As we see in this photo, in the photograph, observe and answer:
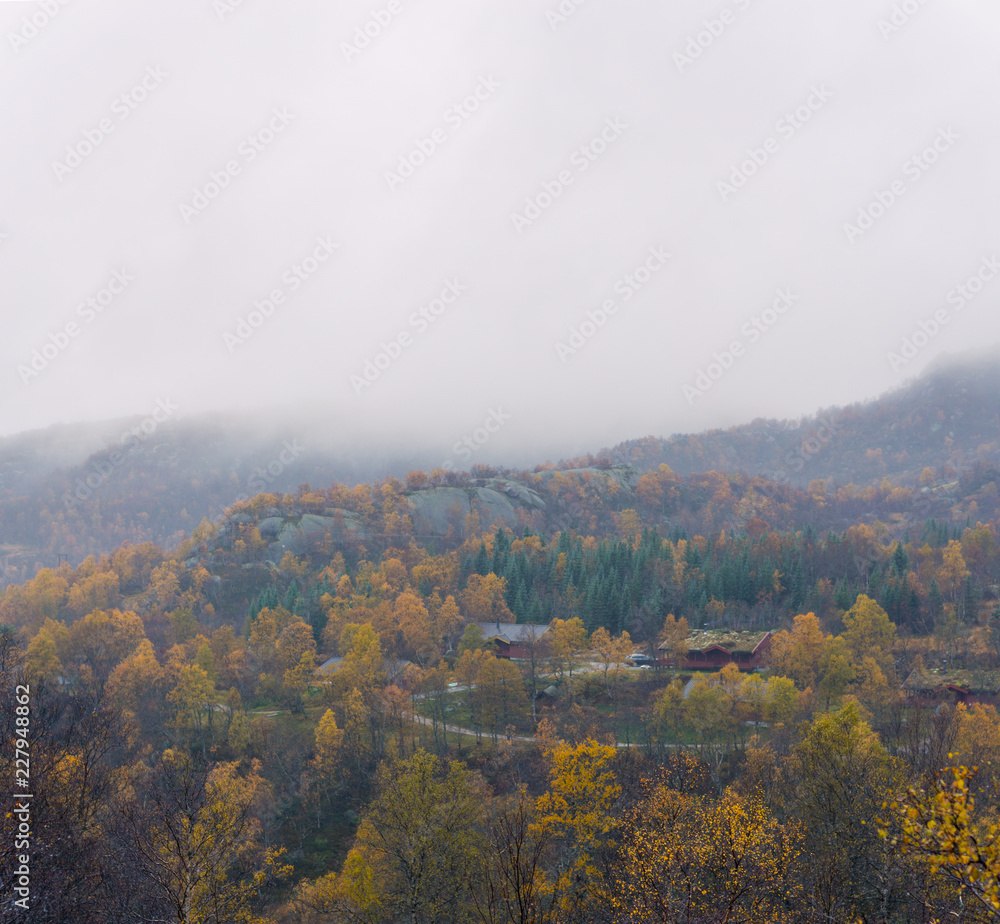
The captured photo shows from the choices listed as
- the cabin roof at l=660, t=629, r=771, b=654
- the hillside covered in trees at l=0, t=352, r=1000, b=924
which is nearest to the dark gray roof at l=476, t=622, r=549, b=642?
the hillside covered in trees at l=0, t=352, r=1000, b=924

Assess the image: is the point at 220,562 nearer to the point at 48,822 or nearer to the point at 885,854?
the point at 48,822

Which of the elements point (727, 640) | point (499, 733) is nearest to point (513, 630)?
point (499, 733)

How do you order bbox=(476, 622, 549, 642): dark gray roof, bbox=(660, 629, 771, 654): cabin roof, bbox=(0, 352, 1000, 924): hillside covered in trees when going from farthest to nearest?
bbox=(476, 622, 549, 642): dark gray roof → bbox=(660, 629, 771, 654): cabin roof → bbox=(0, 352, 1000, 924): hillside covered in trees

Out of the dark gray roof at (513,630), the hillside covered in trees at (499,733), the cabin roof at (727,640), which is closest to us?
the hillside covered in trees at (499,733)

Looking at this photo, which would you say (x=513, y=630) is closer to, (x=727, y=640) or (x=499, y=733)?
(x=499, y=733)

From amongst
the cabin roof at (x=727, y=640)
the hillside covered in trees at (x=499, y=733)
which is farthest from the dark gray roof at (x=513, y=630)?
the cabin roof at (x=727, y=640)

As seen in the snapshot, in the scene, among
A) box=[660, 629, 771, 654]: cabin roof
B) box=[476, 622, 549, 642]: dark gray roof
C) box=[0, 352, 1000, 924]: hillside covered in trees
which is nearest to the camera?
box=[0, 352, 1000, 924]: hillside covered in trees

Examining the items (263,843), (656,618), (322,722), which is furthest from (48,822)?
(656,618)

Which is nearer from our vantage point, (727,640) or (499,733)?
(499,733)

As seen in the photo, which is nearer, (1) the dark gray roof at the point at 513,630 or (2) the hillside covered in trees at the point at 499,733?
(2) the hillside covered in trees at the point at 499,733

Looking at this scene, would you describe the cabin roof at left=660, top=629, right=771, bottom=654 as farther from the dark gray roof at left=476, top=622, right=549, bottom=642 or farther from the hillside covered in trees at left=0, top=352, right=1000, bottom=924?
the dark gray roof at left=476, top=622, right=549, bottom=642

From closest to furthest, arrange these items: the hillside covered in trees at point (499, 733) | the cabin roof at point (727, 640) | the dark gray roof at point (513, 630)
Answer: the hillside covered in trees at point (499, 733)
the cabin roof at point (727, 640)
the dark gray roof at point (513, 630)

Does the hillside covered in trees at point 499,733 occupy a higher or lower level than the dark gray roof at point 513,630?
higher

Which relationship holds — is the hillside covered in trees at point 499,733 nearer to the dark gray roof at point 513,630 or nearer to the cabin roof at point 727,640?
the cabin roof at point 727,640
